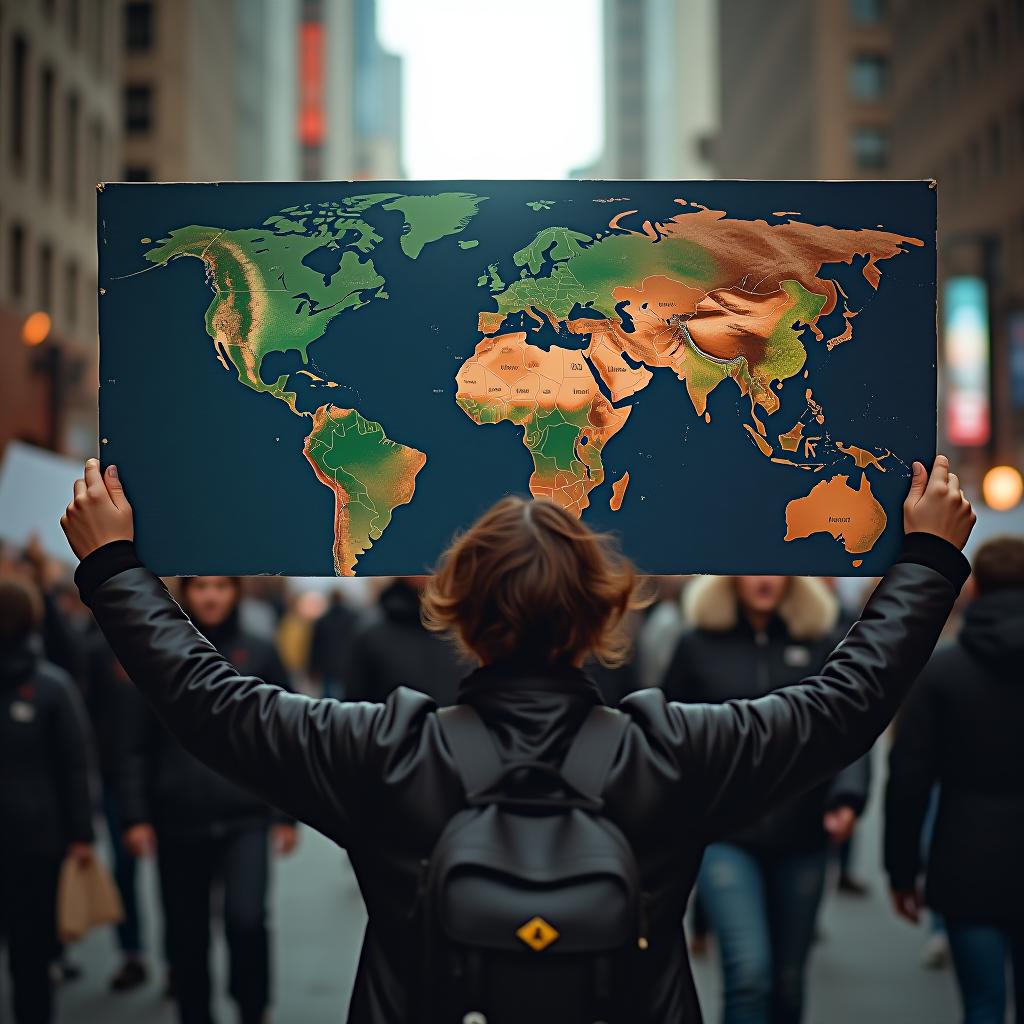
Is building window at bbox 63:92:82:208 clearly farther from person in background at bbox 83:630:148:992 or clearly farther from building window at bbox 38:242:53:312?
person in background at bbox 83:630:148:992

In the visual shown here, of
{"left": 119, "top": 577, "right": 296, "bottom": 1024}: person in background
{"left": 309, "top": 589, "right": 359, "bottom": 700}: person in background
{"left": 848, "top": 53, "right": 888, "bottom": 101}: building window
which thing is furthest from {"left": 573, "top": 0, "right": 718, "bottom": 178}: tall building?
{"left": 119, "top": 577, "right": 296, "bottom": 1024}: person in background

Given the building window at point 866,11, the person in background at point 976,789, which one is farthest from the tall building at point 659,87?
the person in background at point 976,789

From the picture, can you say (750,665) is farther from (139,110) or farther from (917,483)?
(139,110)

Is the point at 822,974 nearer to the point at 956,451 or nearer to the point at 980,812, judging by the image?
the point at 980,812

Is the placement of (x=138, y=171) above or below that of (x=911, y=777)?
above

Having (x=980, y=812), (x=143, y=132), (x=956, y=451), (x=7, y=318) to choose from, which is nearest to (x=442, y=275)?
(x=980, y=812)

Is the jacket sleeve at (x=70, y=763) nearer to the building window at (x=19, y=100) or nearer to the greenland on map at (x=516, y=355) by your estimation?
the greenland on map at (x=516, y=355)

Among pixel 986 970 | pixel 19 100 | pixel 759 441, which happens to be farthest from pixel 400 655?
pixel 19 100
